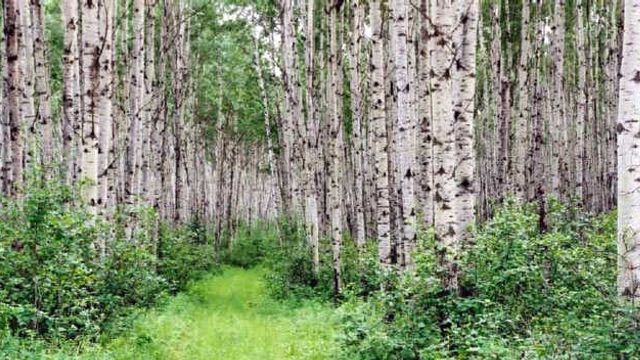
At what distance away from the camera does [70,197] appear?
8938 mm

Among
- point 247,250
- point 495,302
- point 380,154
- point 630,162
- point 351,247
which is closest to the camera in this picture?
point 630,162

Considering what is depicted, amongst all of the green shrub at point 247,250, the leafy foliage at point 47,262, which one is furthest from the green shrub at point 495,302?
the green shrub at point 247,250

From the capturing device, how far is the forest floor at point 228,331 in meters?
9.66

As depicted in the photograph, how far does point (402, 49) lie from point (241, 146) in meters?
36.7

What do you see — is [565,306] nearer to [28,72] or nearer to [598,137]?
[28,72]

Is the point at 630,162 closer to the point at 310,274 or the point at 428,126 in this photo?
the point at 428,126

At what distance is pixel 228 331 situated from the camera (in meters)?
12.4

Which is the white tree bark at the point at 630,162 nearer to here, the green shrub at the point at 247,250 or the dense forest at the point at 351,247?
the dense forest at the point at 351,247

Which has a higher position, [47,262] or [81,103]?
[81,103]

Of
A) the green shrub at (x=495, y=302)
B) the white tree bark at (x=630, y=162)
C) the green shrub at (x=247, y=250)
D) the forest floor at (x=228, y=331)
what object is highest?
the white tree bark at (x=630, y=162)

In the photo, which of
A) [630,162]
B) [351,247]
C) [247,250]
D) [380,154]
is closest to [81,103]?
[380,154]

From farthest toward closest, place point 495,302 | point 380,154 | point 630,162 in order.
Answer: point 380,154
point 495,302
point 630,162

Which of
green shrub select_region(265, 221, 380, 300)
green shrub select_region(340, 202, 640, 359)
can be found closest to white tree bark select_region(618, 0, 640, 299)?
green shrub select_region(340, 202, 640, 359)

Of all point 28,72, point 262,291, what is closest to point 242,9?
point 262,291
